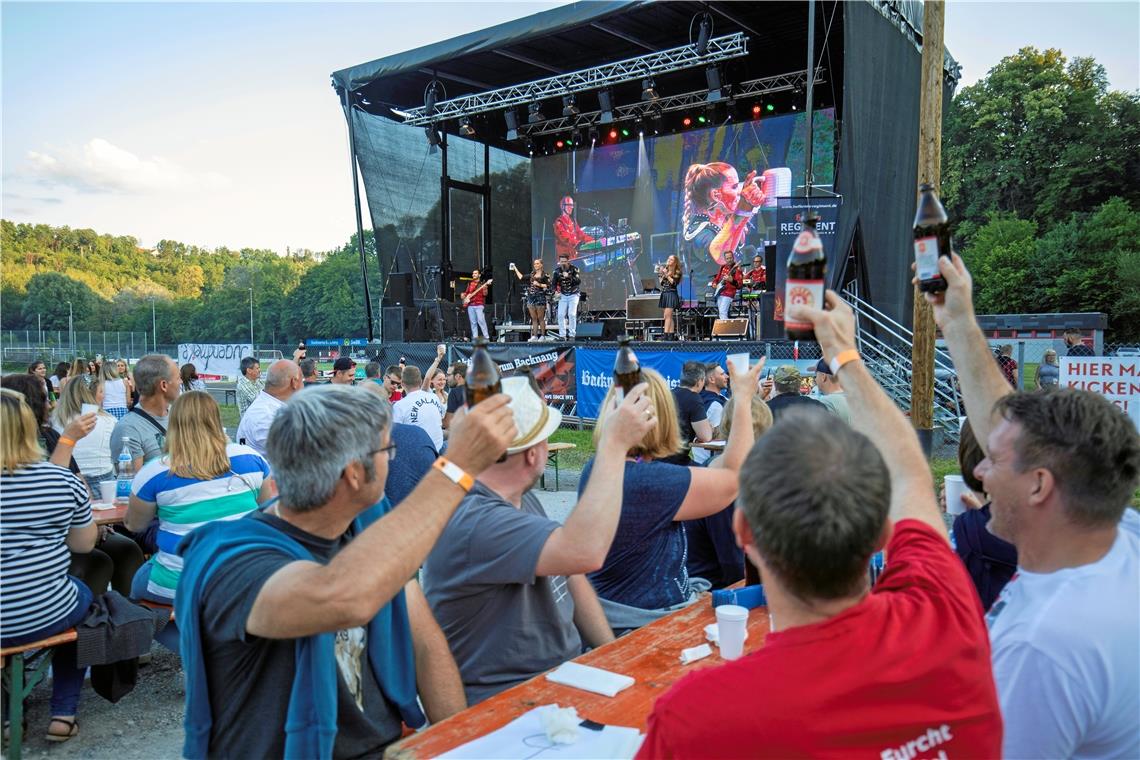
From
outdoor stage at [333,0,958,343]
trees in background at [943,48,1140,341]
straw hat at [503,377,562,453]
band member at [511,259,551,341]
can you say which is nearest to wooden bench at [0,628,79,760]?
straw hat at [503,377,562,453]

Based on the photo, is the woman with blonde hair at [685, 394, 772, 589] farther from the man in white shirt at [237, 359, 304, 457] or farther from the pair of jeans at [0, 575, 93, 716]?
the man in white shirt at [237, 359, 304, 457]

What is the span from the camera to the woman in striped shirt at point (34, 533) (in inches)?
117

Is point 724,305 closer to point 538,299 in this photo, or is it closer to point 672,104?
point 538,299

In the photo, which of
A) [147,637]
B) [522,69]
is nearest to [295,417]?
[147,637]

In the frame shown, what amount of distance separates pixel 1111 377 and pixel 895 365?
5611mm

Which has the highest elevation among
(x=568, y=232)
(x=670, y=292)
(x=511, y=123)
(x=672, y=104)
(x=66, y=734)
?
(x=672, y=104)

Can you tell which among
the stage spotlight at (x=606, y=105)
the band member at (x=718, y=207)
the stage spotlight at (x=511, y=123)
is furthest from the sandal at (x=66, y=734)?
the stage spotlight at (x=511, y=123)

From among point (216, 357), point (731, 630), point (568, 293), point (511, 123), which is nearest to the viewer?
point (731, 630)

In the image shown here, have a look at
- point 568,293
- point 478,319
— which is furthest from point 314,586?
point 478,319

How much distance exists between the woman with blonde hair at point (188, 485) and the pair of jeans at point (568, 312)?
12025 millimetres

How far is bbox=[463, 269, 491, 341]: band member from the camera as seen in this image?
669 inches

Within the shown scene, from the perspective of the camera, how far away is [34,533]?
305 centimetres

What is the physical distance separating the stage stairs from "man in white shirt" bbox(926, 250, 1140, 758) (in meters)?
9.39

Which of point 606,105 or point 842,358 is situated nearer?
point 842,358
